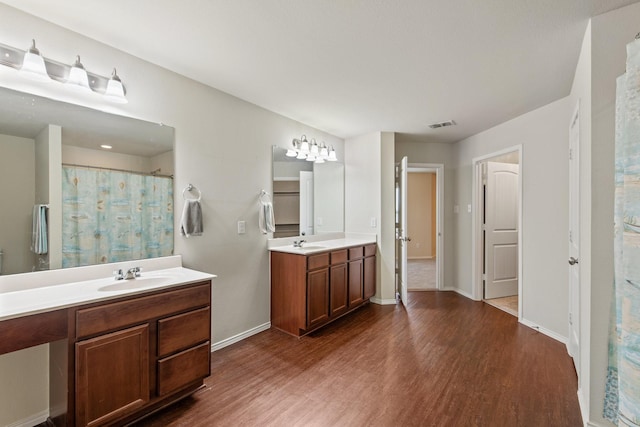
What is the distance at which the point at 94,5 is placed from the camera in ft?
5.06

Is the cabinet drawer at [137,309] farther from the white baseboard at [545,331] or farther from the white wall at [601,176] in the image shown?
the white baseboard at [545,331]

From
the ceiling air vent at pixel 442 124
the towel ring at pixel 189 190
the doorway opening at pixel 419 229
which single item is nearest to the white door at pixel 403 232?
the doorway opening at pixel 419 229

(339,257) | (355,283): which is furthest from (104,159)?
(355,283)

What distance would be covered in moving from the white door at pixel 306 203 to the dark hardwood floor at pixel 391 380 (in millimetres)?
1211

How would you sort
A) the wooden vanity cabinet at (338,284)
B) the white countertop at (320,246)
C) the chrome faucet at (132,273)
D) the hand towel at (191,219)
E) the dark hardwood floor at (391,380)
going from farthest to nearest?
1. the wooden vanity cabinet at (338,284)
2. the white countertop at (320,246)
3. the hand towel at (191,219)
4. the chrome faucet at (132,273)
5. the dark hardwood floor at (391,380)

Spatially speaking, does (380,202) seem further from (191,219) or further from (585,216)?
(191,219)

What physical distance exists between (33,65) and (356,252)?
3.14 meters

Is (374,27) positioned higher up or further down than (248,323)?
higher up

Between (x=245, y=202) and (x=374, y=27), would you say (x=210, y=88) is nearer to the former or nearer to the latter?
(x=245, y=202)

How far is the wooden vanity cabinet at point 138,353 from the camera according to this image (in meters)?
1.42

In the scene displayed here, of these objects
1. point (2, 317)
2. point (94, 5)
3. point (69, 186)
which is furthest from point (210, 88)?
point (2, 317)

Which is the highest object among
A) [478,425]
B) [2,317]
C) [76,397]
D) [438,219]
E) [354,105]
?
[354,105]

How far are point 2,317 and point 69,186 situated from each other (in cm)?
87

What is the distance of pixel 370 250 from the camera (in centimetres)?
381
